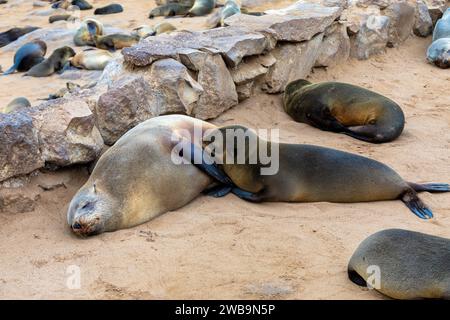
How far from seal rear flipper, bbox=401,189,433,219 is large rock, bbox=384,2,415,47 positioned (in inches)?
154

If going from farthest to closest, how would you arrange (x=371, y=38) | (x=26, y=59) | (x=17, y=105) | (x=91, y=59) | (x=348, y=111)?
(x=26, y=59) → (x=91, y=59) → (x=371, y=38) → (x=17, y=105) → (x=348, y=111)

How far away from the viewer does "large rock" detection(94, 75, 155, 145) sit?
5.11 meters

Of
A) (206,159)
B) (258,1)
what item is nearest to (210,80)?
(206,159)

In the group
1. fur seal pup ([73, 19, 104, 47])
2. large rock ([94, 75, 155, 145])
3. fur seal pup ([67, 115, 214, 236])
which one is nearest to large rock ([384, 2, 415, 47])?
large rock ([94, 75, 155, 145])

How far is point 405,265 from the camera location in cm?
330

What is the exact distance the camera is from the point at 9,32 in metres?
11.5

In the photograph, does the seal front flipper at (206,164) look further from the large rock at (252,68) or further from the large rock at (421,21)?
the large rock at (421,21)

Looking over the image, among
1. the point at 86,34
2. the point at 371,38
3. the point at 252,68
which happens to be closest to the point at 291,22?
the point at 252,68

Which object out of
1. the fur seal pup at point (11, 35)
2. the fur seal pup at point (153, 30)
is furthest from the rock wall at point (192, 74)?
the fur seal pup at point (11, 35)

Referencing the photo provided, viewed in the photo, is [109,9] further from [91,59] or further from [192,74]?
[192,74]

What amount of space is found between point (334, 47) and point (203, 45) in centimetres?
193

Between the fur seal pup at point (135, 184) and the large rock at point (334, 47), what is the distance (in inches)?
108

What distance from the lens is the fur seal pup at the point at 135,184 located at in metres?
4.29

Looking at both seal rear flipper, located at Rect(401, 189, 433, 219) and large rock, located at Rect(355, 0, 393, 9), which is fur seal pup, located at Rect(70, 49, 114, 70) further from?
seal rear flipper, located at Rect(401, 189, 433, 219)
